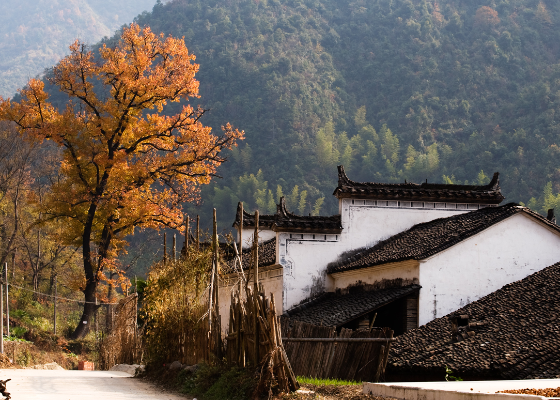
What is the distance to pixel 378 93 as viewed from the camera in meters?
88.1

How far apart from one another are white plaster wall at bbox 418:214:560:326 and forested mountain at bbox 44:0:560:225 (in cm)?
4256

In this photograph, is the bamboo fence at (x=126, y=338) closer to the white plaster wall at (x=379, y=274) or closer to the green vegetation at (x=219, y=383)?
the white plaster wall at (x=379, y=274)

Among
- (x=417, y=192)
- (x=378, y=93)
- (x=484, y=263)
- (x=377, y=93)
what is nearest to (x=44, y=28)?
(x=377, y=93)

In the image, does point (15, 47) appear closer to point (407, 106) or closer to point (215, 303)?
point (407, 106)

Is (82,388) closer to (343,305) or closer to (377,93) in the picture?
(343,305)

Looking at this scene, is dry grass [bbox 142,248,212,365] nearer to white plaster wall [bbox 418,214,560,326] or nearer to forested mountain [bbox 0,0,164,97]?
white plaster wall [bbox 418,214,560,326]

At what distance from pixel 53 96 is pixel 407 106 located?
4380 centimetres

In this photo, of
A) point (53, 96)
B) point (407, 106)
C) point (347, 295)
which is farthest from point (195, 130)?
point (53, 96)

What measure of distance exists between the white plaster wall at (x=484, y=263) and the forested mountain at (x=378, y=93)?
42.6m

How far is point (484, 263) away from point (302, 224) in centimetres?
603

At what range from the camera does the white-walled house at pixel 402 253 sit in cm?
1850

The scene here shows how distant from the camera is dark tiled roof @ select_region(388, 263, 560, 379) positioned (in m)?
12.9

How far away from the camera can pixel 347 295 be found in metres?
21.3

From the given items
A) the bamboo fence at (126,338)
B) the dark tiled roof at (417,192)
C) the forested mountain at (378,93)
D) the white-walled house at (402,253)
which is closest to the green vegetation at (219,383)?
the white-walled house at (402,253)
